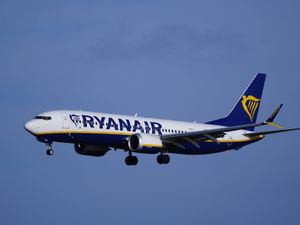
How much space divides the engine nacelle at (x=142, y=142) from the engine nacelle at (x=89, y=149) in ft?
14.4

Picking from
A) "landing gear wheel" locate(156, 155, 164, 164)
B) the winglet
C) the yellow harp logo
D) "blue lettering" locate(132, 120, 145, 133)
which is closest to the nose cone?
"blue lettering" locate(132, 120, 145, 133)

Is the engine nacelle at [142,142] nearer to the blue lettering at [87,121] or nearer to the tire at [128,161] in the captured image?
the blue lettering at [87,121]

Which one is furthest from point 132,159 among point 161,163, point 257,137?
point 257,137

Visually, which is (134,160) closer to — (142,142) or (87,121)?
(142,142)

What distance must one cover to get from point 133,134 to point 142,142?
4.63 ft

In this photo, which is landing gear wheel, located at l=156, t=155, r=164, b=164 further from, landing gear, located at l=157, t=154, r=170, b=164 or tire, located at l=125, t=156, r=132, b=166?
tire, located at l=125, t=156, r=132, b=166

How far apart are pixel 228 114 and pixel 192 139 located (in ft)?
33.0

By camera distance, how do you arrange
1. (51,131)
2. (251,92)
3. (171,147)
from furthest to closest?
(251,92) → (171,147) → (51,131)

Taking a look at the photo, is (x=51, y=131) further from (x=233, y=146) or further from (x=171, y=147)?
(x=233, y=146)

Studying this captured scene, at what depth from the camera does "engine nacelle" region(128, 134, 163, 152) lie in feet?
207

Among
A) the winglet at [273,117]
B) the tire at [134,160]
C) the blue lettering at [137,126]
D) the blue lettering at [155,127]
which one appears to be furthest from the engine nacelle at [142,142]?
the winglet at [273,117]

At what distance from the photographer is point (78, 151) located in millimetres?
67062

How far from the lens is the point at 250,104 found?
7669cm

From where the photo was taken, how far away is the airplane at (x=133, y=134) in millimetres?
61969
